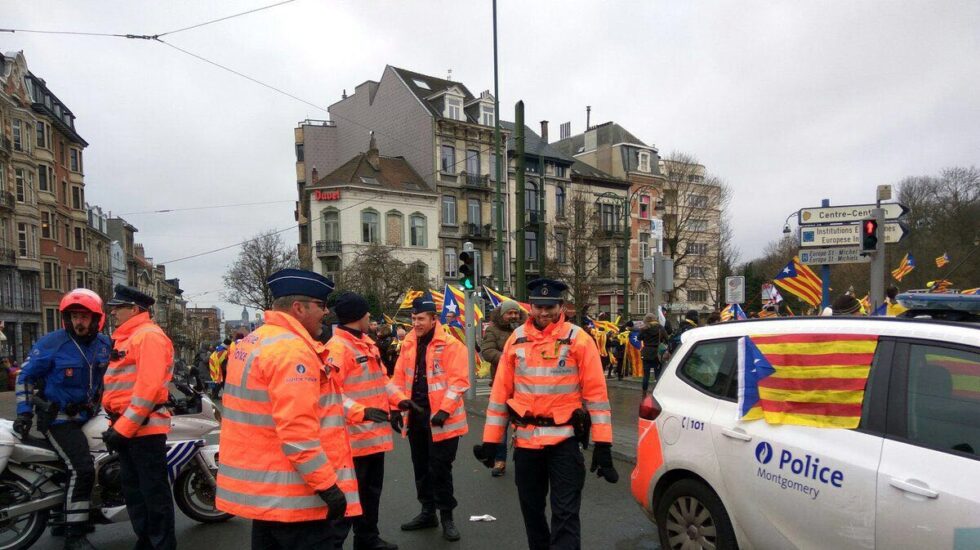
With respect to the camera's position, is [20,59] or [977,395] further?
[20,59]

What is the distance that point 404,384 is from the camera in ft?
18.2

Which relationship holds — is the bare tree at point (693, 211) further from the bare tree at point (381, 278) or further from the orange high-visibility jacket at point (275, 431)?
the orange high-visibility jacket at point (275, 431)

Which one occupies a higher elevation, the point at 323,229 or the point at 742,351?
the point at 323,229

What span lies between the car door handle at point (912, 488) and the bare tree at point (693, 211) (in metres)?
40.2

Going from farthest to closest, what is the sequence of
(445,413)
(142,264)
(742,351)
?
(142,264) < (445,413) < (742,351)

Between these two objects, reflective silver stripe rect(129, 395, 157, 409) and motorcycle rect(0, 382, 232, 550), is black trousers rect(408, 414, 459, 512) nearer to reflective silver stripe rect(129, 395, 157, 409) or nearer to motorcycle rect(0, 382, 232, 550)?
motorcycle rect(0, 382, 232, 550)

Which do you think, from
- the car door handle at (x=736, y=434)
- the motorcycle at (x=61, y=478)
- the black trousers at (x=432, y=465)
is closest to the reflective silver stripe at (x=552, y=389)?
the car door handle at (x=736, y=434)

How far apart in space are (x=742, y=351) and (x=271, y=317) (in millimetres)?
2802

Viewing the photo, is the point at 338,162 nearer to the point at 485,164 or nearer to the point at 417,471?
the point at 485,164

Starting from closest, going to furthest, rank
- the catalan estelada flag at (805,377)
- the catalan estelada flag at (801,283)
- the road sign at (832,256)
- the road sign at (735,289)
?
1. the catalan estelada flag at (805,377)
2. the road sign at (832,256)
3. the catalan estelada flag at (801,283)
4. the road sign at (735,289)

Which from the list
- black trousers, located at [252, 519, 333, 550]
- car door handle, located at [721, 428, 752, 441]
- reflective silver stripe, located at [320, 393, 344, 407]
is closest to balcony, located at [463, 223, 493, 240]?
car door handle, located at [721, 428, 752, 441]

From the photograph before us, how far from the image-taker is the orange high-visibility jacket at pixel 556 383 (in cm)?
389

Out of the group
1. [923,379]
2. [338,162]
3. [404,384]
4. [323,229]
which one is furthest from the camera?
[338,162]

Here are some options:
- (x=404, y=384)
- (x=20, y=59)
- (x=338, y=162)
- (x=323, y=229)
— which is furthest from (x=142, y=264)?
(x=404, y=384)
